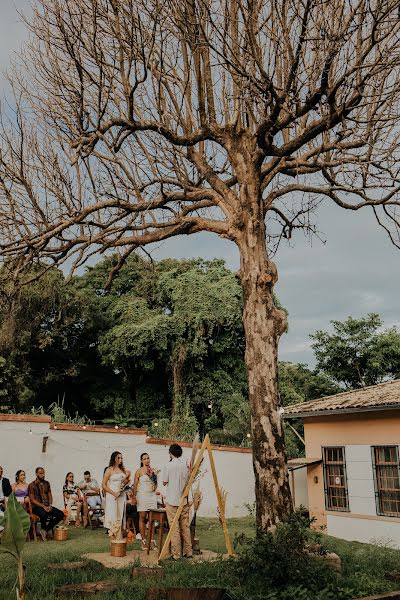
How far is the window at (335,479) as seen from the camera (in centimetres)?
1667

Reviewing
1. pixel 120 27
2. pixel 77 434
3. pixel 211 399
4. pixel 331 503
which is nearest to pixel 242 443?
pixel 211 399

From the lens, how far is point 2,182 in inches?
417

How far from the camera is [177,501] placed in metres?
9.16

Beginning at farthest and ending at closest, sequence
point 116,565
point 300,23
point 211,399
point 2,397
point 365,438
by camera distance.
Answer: point 211,399, point 2,397, point 365,438, point 116,565, point 300,23

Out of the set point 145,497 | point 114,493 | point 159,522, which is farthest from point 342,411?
point 159,522

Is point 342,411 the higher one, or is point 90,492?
point 342,411

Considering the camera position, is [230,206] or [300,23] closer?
[300,23]

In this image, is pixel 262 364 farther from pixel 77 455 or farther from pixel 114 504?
pixel 77 455

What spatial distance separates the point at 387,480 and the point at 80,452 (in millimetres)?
7755

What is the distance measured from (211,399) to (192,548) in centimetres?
1585

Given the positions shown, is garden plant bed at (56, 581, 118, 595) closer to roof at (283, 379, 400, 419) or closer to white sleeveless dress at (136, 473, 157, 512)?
white sleeveless dress at (136, 473, 157, 512)

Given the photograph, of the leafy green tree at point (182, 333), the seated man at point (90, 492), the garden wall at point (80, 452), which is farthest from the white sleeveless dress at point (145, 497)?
the leafy green tree at point (182, 333)

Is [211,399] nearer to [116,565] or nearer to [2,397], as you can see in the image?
[2,397]

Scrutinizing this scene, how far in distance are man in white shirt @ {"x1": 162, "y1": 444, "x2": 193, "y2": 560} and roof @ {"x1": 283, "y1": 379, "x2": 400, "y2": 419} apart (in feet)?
23.5
